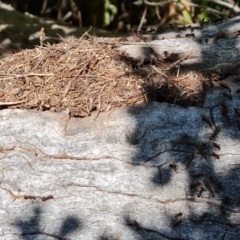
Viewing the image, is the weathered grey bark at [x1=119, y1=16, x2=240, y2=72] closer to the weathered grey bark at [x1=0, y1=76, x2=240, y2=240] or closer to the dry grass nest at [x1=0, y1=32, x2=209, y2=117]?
the dry grass nest at [x1=0, y1=32, x2=209, y2=117]

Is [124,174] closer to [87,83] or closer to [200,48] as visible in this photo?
[87,83]

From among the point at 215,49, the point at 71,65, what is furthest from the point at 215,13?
the point at 71,65

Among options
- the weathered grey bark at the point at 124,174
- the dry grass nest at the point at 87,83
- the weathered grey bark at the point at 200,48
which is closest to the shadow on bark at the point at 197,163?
the weathered grey bark at the point at 124,174

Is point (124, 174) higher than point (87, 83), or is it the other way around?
Result: point (87, 83)

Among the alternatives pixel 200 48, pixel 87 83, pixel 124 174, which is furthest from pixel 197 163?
pixel 200 48

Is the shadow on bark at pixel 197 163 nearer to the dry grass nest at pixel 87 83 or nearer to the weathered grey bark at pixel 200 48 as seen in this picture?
the dry grass nest at pixel 87 83
